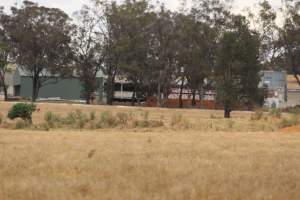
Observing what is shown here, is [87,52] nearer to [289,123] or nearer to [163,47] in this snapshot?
[163,47]

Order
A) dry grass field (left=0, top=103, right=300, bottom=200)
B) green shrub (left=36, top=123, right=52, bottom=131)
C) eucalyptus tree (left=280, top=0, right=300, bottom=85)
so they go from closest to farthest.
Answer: dry grass field (left=0, top=103, right=300, bottom=200) < green shrub (left=36, top=123, right=52, bottom=131) < eucalyptus tree (left=280, top=0, right=300, bottom=85)

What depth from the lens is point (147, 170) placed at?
11.1 m

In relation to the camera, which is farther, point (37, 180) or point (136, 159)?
point (136, 159)

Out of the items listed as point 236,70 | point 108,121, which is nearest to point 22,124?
point 108,121

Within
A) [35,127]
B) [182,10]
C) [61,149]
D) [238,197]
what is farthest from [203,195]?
[182,10]

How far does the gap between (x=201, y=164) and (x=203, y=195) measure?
3.35m

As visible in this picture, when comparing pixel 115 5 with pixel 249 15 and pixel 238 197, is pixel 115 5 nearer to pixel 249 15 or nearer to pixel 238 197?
pixel 249 15

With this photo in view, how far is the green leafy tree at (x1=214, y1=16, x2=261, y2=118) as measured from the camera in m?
42.4

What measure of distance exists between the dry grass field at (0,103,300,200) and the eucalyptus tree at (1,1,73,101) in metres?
55.7

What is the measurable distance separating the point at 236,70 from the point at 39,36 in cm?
3459

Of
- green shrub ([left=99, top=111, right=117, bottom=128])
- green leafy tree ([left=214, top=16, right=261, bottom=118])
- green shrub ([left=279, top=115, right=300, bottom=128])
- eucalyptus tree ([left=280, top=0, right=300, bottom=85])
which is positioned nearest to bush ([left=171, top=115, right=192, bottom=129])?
green shrub ([left=99, top=111, right=117, bottom=128])

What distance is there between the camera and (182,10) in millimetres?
72375

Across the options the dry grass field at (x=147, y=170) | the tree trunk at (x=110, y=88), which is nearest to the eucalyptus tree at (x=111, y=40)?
the tree trunk at (x=110, y=88)

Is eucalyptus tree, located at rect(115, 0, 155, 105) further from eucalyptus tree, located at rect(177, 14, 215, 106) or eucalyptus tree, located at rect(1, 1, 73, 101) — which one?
eucalyptus tree, located at rect(1, 1, 73, 101)
